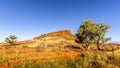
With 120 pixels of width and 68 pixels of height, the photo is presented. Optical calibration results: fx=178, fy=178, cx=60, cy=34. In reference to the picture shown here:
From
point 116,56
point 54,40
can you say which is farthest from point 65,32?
point 116,56

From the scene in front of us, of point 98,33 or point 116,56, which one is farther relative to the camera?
point 98,33

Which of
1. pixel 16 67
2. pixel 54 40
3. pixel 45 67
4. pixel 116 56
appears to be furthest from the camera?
pixel 54 40

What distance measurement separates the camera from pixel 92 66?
11.5m

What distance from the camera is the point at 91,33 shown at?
42.7 metres

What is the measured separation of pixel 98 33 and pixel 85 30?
3.24 metres

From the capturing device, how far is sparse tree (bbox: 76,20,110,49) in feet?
140

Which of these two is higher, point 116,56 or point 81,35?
point 81,35

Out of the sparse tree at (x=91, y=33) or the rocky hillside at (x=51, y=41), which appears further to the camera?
the rocky hillside at (x=51, y=41)

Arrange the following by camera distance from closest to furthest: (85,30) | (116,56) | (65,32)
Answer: (116,56), (85,30), (65,32)

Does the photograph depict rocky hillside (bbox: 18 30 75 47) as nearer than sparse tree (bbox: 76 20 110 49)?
No

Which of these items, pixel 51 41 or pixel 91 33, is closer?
pixel 91 33

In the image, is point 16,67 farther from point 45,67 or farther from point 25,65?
point 45,67

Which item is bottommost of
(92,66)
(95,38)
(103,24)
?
(92,66)

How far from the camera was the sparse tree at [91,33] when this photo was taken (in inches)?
1674
